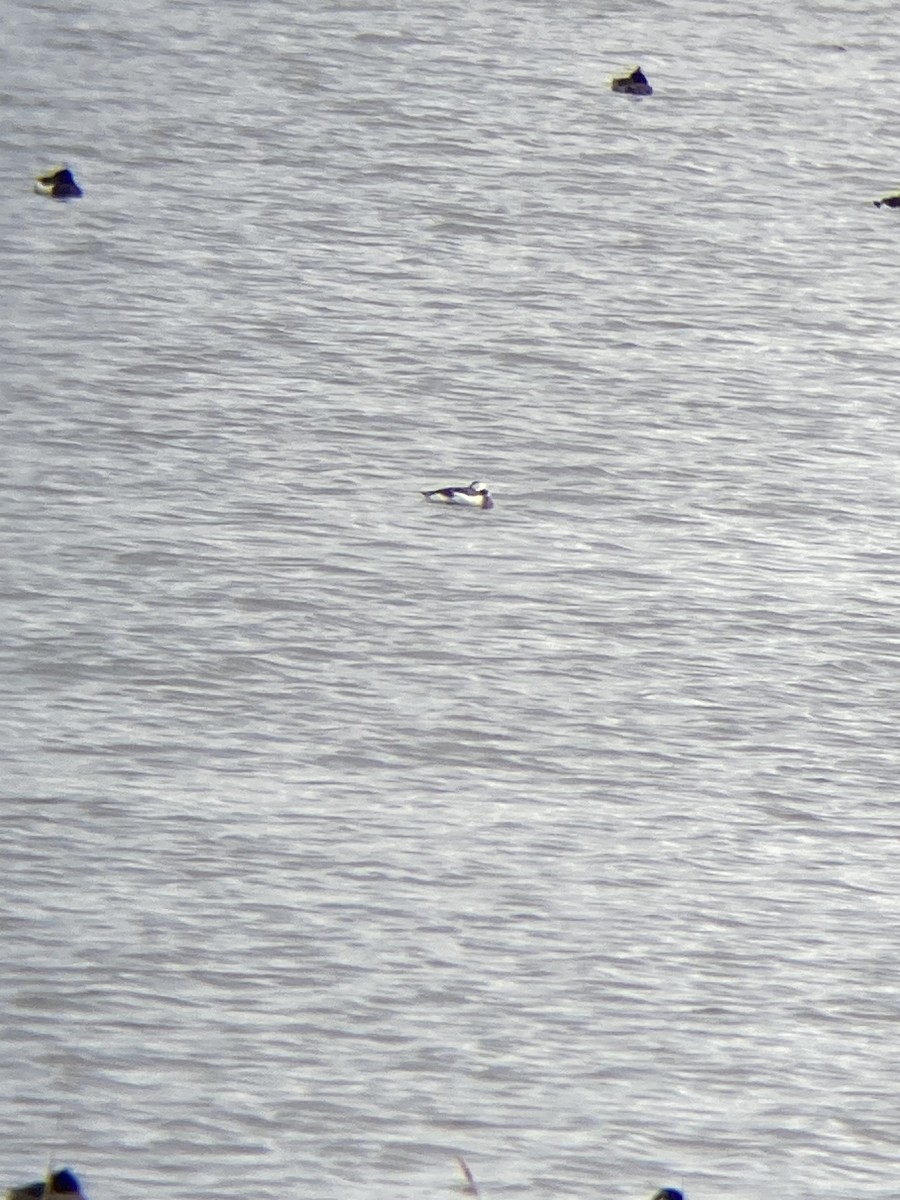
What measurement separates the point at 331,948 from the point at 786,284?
35.5ft

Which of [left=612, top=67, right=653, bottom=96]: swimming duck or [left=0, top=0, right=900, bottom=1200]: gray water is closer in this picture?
[left=0, top=0, right=900, bottom=1200]: gray water

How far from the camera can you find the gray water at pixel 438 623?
9.59 meters

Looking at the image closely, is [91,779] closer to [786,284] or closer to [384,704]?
[384,704]

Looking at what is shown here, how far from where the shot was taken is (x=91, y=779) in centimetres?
1169

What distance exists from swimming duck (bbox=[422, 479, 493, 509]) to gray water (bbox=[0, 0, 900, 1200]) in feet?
0.38

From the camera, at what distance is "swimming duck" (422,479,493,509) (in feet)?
50.1

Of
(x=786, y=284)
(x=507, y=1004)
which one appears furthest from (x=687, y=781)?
(x=786, y=284)

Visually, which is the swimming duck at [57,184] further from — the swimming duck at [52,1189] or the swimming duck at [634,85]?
the swimming duck at [52,1189]

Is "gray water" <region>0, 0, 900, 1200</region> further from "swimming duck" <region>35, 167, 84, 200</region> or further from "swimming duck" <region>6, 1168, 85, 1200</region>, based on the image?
"swimming duck" <region>6, 1168, 85, 1200</region>

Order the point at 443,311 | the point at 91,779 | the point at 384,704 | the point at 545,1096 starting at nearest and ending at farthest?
the point at 545,1096 → the point at 91,779 → the point at 384,704 → the point at 443,311

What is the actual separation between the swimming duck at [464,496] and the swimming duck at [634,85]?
31.9 feet

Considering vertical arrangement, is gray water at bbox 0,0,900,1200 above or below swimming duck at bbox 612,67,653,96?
below

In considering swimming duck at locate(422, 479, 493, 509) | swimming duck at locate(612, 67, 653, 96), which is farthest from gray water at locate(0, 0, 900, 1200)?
swimming duck at locate(612, 67, 653, 96)

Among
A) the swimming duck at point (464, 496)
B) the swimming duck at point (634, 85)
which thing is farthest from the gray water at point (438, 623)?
the swimming duck at point (634, 85)
